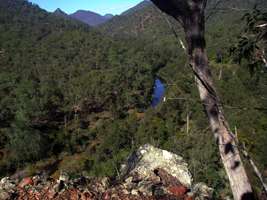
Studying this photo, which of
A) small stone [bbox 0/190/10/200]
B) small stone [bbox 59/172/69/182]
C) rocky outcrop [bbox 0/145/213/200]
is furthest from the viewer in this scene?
small stone [bbox 59/172/69/182]

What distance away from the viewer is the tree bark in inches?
115

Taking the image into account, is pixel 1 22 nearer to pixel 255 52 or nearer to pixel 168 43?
pixel 168 43

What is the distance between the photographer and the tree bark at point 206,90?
2922 mm

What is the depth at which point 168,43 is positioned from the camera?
354 feet

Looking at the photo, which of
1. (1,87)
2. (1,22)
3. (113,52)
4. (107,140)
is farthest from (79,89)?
(1,22)

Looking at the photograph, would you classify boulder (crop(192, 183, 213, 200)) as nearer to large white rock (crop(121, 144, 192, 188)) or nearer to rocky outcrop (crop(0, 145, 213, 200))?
rocky outcrop (crop(0, 145, 213, 200))

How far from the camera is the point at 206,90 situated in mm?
2938

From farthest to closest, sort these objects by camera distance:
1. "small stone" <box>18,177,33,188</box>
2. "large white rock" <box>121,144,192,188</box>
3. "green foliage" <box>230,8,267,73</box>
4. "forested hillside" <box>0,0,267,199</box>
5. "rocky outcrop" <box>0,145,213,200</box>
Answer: "forested hillside" <box>0,0,267,199</box> → "large white rock" <box>121,144,192,188</box> → "small stone" <box>18,177,33,188</box> → "rocky outcrop" <box>0,145,213,200</box> → "green foliage" <box>230,8,267,73</box>

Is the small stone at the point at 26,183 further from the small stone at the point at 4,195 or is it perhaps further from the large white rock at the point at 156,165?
the large white rock at the point at 156,165

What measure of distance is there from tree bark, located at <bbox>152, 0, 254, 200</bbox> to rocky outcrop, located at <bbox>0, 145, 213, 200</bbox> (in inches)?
160

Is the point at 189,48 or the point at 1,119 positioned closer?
the point at 189,48

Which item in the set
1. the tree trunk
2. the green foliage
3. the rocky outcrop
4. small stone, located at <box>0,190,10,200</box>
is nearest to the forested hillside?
the rocky outcrop

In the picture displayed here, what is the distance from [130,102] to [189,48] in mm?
51791

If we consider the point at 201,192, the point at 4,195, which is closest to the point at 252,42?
the point at 4,195
